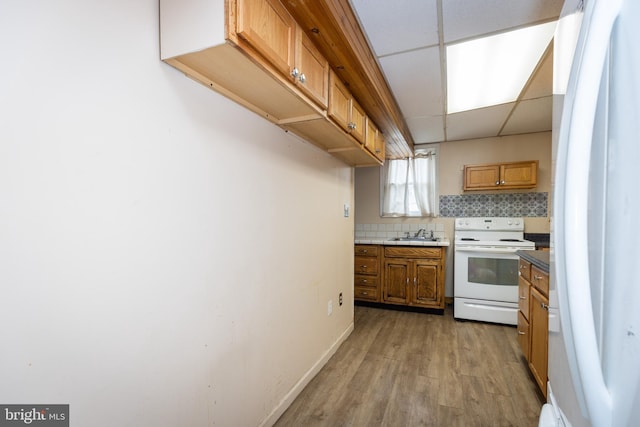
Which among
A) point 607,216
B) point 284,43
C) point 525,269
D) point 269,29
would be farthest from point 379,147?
point 607,216

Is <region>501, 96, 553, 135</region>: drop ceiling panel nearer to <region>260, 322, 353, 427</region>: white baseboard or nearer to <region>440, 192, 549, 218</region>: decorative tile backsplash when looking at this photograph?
<region>440, 192, 549, 218</region>: decorative tile backsplash

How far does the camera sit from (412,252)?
3.44 metres

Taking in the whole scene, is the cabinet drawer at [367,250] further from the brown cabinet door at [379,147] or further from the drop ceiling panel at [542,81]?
the drop ceiling panel at [542,81]

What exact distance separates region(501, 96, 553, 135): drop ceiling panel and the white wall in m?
2.59

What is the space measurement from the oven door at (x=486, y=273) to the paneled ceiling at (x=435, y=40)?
1462mm

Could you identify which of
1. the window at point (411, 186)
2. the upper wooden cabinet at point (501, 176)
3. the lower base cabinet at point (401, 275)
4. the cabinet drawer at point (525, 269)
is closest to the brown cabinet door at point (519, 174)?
the upper wooden cabinet at point (501, 176)

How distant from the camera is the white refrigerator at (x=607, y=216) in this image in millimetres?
409

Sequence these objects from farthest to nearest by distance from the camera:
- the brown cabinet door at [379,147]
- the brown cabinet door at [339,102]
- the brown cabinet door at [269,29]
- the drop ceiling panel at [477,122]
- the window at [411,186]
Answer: the window at [411,186] → the drop ceiling panel at [477,122] → the brown cabinet door at [379,147] → the brown cabinet door at [339,102] → the brown cabinet door at [269,29]

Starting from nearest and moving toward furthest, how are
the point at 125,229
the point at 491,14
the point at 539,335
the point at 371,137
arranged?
1. the point at 125,229
2. the point at 491,14
3. the point at 539,335
4. the point at 371,137

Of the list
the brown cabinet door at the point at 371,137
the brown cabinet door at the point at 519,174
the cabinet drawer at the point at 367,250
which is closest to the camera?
the brown cabinet door at the point at 371,137

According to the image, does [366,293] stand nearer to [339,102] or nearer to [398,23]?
[339,102]

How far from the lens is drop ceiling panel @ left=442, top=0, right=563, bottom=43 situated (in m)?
1.38

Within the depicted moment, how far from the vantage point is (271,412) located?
1.58 m

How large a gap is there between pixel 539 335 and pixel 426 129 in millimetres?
2349
